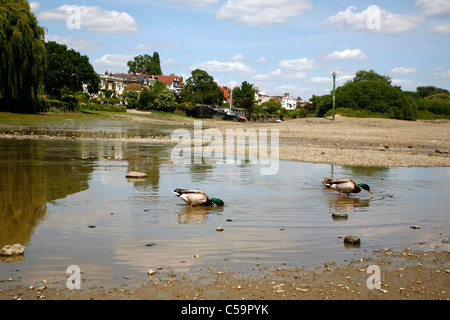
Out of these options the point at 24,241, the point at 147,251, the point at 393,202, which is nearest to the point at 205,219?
the point at 147,251

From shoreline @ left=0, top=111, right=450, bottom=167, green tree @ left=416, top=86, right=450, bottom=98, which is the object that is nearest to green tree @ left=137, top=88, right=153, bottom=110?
green tree @ left=416, top=86, right=450, bottom=98

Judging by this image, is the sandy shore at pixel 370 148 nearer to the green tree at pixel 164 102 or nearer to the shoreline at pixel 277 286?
the shoreline at pixel 277 286

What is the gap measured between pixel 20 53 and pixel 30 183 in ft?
114

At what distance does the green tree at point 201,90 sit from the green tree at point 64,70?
160ft

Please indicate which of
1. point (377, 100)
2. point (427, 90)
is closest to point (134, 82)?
point (427, 90)

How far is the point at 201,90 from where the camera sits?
143375mm

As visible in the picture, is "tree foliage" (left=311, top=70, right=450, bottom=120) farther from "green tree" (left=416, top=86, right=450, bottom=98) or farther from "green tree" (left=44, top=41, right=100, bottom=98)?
"green tree" (left=416, top=86, right=450, bottom=98)

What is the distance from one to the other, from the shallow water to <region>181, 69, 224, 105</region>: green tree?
375 feet

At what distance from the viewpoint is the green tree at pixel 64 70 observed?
75.9 meters

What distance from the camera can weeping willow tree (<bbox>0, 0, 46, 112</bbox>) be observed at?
40750mm

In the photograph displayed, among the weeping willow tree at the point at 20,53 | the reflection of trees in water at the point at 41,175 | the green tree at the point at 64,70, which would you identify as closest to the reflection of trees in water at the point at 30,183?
the reflection of trees in water at the point at 41,175

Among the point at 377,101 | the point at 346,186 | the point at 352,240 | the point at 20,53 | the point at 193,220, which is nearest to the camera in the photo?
the point at 352,240

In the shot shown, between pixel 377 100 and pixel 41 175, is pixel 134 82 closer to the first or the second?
pixel 377 100

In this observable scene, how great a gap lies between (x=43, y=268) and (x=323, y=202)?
268 inches
